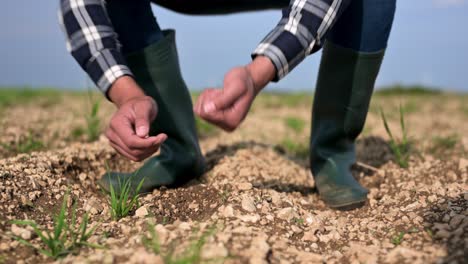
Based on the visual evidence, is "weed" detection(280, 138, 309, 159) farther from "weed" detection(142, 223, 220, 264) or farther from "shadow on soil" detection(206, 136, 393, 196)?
"weed" detection(142, 223, 220, 264)

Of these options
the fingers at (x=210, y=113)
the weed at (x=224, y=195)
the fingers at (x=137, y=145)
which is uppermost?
the fingers at (x=210, y=113)

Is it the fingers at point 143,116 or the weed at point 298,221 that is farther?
the weed at point 298,221

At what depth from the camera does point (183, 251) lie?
50.7 inches

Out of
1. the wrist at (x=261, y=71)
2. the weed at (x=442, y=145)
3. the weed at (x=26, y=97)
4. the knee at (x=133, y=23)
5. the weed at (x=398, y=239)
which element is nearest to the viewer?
the wrist at (x=261, y=71)

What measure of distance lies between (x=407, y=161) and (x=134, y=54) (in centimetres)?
149

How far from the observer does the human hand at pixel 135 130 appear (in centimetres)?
138

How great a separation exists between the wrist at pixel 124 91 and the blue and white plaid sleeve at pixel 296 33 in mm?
412

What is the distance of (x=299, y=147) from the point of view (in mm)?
3309

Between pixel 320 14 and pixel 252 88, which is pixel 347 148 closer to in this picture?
pixel 320 14

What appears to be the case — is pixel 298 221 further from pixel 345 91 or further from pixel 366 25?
pixel 366 25

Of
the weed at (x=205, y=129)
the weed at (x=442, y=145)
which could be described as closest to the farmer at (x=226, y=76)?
the weed at (x=442, y=145)

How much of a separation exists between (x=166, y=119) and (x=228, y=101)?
94 centimetres

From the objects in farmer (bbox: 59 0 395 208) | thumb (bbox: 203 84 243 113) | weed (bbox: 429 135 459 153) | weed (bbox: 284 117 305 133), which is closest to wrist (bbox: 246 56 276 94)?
farmer (bbox: 59 0 395 208)

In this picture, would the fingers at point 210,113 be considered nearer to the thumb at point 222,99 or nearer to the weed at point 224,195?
the thumb at point 222,99
